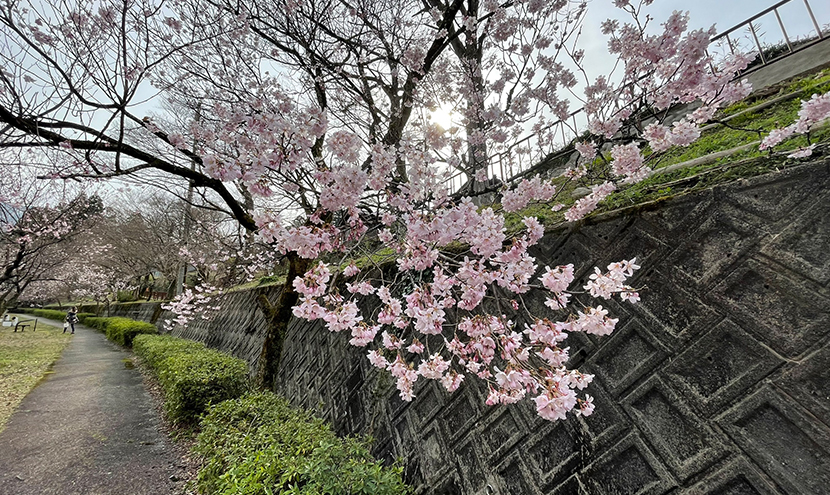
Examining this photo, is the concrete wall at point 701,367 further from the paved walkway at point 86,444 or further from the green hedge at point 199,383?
the green hedge at point 199,383

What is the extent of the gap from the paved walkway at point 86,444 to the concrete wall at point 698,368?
437 centimetres

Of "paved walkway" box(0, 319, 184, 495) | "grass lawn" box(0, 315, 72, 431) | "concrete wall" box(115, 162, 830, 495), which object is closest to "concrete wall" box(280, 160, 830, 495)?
"concrete wall" box(115, 162, 830, 495)

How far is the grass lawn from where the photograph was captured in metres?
6.99

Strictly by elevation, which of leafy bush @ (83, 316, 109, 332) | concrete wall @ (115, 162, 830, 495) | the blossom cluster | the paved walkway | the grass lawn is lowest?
the paved walkway

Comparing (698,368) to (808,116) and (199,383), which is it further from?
(199,383)

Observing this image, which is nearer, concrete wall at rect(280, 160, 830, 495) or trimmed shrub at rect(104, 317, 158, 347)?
concrete wall at rect(280, 160, 830, 495)

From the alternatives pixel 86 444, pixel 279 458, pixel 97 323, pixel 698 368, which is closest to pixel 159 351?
Answer: pixel 86 444

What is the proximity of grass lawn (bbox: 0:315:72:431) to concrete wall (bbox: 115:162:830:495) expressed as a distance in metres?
9.17

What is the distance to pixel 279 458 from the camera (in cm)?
332

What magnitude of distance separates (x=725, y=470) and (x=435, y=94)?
6.33 m

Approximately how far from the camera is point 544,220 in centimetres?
376

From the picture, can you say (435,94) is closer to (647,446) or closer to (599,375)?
(599,375)

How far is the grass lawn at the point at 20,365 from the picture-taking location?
6.99 metres

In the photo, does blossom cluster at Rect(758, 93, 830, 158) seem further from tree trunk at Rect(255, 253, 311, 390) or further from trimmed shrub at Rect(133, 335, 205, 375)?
trimmed shrub at Rect(133, 335, 205, 375)
